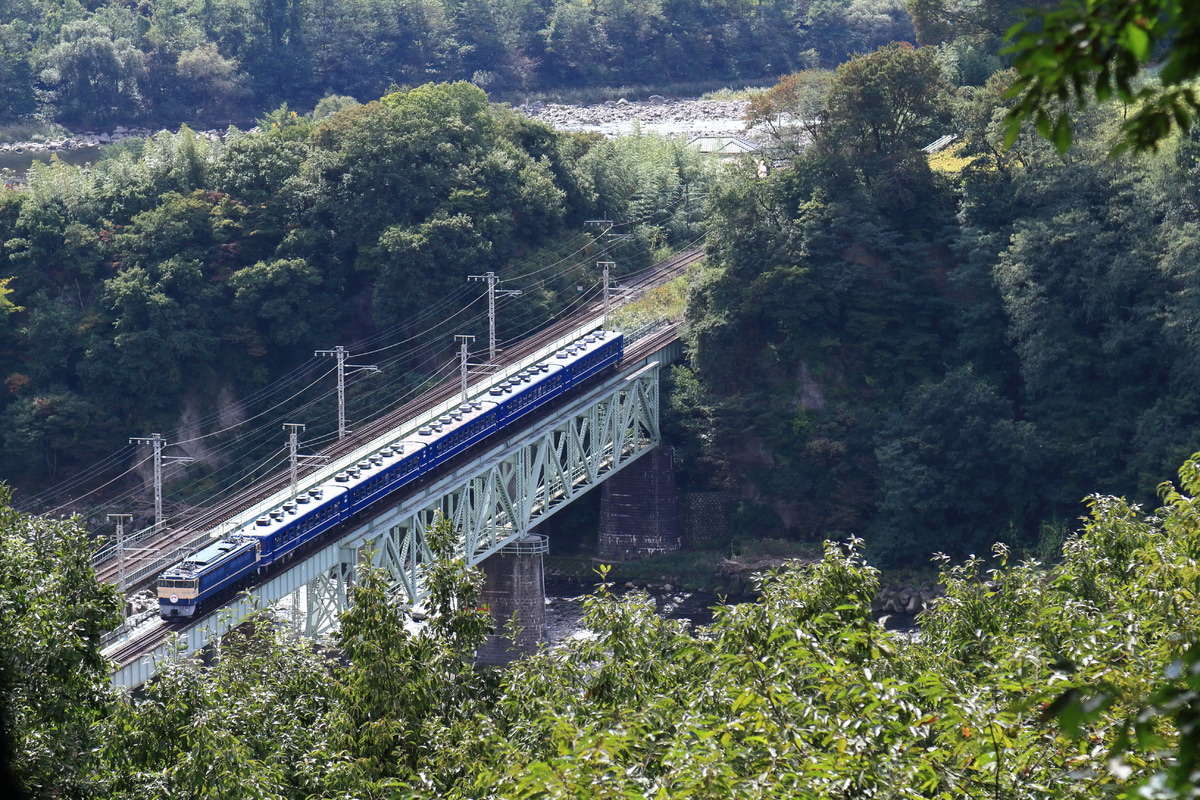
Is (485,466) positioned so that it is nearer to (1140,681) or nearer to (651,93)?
(1140,681)

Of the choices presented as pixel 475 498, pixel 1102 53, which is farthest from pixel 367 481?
pixel 1102 53

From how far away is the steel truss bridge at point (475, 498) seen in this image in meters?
32.9

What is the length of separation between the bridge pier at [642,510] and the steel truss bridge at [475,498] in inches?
39.6

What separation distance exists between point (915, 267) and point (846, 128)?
516cm

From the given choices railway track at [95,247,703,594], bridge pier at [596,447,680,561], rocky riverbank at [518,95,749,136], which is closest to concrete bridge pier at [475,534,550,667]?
railway track at [95,247,703,594]

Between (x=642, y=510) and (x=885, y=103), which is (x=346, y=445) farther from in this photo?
(x=885, y=103)

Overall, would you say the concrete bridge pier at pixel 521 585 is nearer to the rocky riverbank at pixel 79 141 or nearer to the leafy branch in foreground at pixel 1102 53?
the leafy branch in foreground at pixel 1102 53

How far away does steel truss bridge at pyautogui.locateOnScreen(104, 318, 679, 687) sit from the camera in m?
32.9

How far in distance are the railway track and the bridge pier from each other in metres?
4.10

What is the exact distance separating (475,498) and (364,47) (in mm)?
56580

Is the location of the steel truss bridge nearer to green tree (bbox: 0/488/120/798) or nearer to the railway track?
the railway track

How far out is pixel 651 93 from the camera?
314 feet

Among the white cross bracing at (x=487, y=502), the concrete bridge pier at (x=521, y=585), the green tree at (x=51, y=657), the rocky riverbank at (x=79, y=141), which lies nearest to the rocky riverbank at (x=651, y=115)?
the rocky riverbank at (x=79, y=141)

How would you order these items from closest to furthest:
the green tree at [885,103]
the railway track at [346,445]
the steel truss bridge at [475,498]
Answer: the steel truss bridge at [475,498]
the railway track at [346,445]
the green tree at [885,103]
